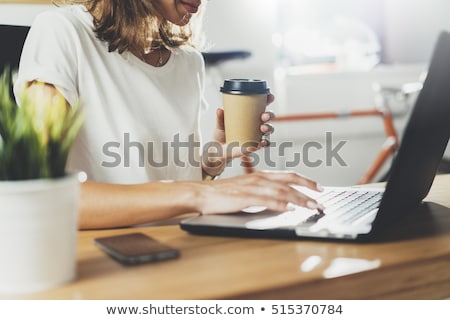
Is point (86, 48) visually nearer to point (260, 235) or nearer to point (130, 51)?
point (130, 51)

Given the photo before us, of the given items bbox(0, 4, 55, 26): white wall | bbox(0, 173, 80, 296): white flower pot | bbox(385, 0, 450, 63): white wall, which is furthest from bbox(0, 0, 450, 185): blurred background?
bbox(0, 173, 80, 296): white flower pot

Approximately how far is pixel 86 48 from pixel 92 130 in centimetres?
15

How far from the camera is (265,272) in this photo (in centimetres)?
56

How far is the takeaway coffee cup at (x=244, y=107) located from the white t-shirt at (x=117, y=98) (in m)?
0.25

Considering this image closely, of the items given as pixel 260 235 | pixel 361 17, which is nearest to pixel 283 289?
pixel 260 235

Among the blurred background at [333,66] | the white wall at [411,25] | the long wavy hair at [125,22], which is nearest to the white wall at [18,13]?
→ the long wavy hair at [125,22]

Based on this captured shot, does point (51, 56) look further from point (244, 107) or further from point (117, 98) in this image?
point (244, 107)

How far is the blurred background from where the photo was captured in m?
2.93

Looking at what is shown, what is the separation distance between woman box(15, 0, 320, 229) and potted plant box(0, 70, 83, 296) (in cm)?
23

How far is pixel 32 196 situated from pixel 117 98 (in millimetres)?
648

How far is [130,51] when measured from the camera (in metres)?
1.18

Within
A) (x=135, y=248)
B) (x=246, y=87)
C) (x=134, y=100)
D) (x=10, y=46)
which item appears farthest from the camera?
(x=134, y=100)

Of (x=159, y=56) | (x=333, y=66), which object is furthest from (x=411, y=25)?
(x=159, y=56)

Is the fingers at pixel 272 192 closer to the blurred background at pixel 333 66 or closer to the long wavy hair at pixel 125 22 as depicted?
the long wavy hair at pixel 125 22
